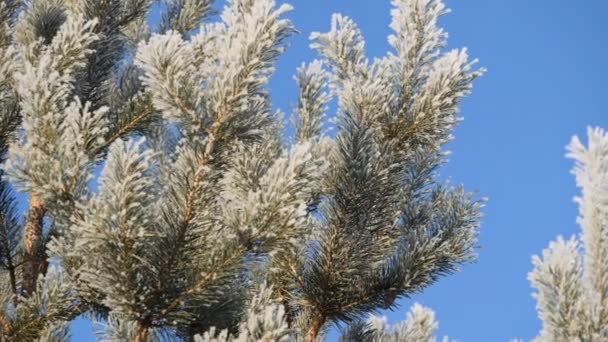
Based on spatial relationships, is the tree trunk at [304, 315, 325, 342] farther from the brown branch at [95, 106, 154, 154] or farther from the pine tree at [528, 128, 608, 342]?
the pine tree at [528, 128, 608, 342]

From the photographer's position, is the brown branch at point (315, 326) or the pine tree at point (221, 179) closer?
the pine tree at point (221, 179)

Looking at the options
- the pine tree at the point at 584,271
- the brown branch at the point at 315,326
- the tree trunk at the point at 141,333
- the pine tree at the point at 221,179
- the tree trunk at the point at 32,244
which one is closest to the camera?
the pine tree at the point at 584,271

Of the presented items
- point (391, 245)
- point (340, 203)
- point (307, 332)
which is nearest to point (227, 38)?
point (340, 203)

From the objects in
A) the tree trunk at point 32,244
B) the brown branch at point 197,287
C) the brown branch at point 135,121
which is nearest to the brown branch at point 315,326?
the brown branch at point 197,287

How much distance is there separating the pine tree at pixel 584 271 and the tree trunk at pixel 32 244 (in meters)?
3.45

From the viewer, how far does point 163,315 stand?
3793mm

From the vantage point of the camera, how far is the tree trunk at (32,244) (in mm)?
5172

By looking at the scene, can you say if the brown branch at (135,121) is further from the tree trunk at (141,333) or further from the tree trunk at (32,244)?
the tree trunk at (141,333)

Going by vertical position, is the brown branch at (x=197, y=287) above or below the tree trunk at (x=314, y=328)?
below

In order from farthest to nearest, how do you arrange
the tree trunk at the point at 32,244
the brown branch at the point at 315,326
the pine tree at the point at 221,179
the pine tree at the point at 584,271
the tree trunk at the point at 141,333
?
the tree trunk at the point at 32,244 < the brown branch at the point at 315,326 < the tree trunk at the point at 141,333 < the pine tree at the point at 221,179 < the pine tree at the point at 584,271

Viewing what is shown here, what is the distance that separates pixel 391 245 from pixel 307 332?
0.75 m

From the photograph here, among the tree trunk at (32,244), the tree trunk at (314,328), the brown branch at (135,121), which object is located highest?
the brown branch at (135,121)

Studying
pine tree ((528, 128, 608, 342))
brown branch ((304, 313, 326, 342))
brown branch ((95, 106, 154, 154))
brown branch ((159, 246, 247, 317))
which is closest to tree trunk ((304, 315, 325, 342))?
A: brown branch ((304, 313, 326, 342))

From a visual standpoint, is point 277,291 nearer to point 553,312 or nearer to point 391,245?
point 391,245
